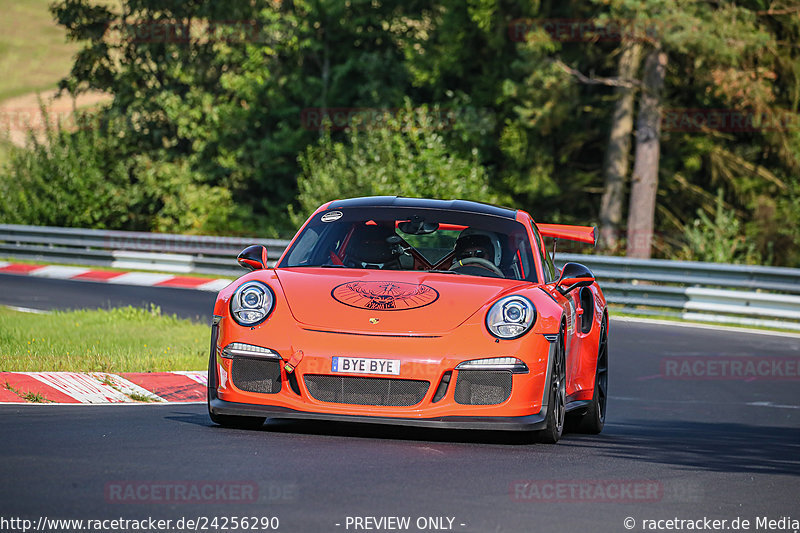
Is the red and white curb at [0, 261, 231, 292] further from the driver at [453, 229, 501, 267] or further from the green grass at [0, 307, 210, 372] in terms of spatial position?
the driver at [453, 229, 501, 267]

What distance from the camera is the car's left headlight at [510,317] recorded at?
7375 mm

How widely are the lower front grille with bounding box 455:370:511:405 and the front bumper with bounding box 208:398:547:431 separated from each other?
9 cm


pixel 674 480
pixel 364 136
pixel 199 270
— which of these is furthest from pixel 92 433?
pixel 364 136

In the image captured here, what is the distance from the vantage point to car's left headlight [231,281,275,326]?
24.6 feet

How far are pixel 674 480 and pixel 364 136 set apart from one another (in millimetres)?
30928

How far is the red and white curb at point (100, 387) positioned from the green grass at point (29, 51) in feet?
413

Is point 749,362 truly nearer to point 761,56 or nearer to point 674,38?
point 674,38

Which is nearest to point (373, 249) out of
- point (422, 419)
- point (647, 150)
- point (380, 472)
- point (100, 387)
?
point (422, 419)

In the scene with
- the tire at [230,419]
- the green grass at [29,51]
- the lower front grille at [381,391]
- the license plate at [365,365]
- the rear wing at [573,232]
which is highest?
the rear wing at [573,232]

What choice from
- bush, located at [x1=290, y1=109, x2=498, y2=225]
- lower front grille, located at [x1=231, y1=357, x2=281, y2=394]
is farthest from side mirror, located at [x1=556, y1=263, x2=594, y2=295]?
bush, located at [x1=290, y1=109, x2=498, y2=225]

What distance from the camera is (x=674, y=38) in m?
28.7

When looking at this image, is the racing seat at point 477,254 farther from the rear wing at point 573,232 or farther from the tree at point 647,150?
the tree at point 647,150

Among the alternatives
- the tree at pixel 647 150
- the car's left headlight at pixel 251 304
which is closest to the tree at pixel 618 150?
the tree at pixel 647 150

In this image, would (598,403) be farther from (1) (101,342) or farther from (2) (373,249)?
(1) (101,342)
